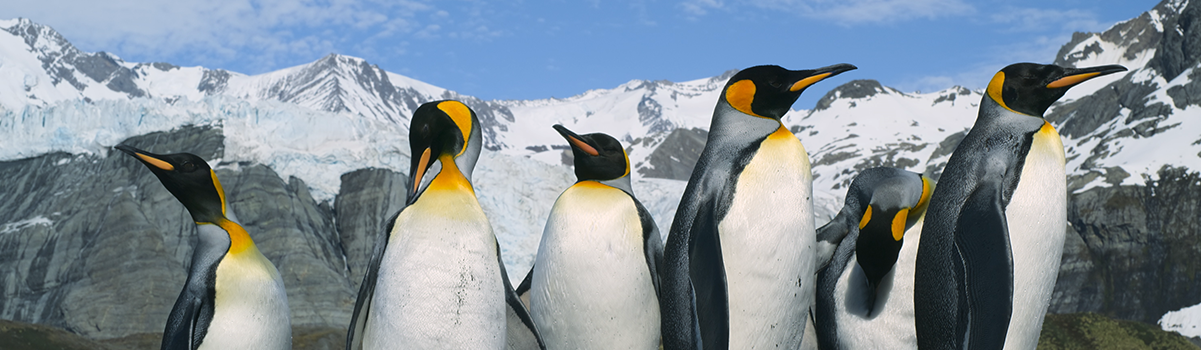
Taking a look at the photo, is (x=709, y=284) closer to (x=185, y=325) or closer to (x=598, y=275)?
(x=598, y=275)

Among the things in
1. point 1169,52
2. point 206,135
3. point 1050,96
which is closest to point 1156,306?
point 1169,52

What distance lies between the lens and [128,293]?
26.8m

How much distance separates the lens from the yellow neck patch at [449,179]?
369cm

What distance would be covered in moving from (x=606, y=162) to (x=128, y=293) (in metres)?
26.3

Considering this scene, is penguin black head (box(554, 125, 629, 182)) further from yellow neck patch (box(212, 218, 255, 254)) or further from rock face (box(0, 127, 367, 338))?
rock face (box(0, 127, 367, 338))

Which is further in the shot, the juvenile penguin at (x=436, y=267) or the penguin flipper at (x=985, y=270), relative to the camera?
the juvenile penguin at (x=436, y=267)

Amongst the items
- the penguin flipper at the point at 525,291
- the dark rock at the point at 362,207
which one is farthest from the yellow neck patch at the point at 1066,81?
the dark rock at the point at 362,207

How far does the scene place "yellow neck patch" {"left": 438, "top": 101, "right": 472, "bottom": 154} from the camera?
3779 mm

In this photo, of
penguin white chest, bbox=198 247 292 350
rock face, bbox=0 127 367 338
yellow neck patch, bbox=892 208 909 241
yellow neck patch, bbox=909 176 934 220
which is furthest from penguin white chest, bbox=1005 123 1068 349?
rock face, bbox=0 127 367 338

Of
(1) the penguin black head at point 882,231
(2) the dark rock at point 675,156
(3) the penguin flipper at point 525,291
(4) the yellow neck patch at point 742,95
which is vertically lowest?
(2) the dark rock at point 675,156

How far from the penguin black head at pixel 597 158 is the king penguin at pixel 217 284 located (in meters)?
1.69

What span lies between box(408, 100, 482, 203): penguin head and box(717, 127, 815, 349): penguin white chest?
1095 mm

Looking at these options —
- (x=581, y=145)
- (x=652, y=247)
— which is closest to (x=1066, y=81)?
(x=652, y=247)

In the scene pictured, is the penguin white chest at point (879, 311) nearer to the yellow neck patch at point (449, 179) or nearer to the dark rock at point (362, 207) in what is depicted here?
the yellow neck patch at point (449, 179)
